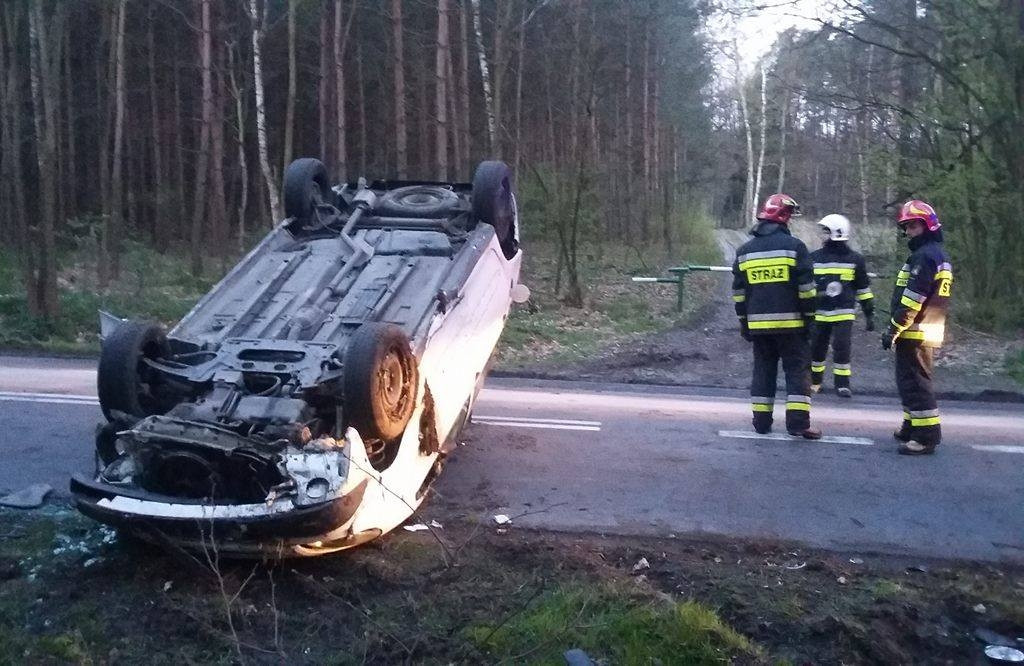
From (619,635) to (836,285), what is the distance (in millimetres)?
5531

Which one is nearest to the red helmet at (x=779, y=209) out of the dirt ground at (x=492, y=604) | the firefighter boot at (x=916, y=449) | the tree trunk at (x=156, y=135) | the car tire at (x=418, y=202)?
the firefighter boot at (x=916, y=449)

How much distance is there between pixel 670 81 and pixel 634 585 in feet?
99.9

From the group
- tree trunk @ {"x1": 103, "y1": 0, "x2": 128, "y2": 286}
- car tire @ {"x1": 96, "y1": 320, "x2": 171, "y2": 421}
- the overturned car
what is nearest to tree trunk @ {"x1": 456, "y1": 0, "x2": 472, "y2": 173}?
tree trunk @ {"x1": 103, "y1": 0, "x2": 128, "y2": 286}

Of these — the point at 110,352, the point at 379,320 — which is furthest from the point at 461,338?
the point at 110,352

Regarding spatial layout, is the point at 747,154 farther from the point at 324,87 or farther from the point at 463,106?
the point at 463,106

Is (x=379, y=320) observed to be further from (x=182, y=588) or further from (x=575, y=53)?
(x=575, y=53)

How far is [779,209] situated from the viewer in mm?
7762

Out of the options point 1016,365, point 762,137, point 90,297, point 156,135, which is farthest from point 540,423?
point 762,137

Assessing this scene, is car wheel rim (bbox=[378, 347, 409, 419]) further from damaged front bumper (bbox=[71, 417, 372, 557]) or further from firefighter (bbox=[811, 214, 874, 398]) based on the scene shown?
firefighter (bbox=[811, 214, 874, 398])

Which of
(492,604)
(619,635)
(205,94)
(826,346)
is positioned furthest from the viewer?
(205,94)

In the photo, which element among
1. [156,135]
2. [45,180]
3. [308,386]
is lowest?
[308,386]

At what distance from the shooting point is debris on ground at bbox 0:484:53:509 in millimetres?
5773

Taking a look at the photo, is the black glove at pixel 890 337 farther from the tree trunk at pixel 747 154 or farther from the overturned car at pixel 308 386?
the tree trunk at pixel 747 154

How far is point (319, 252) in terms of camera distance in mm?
6883
